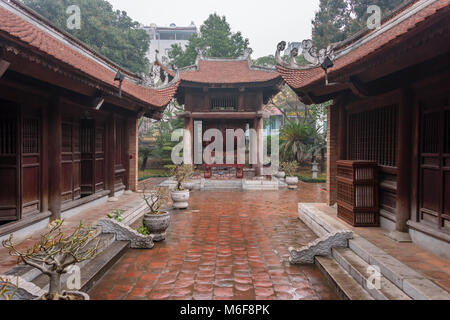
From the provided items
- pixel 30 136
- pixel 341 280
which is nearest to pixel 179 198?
pixel 30 136

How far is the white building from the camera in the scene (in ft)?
186

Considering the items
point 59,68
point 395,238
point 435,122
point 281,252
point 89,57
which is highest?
A: point 89,57

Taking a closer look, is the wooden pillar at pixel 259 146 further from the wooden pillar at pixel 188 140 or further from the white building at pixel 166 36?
the white building at pixel 166 36

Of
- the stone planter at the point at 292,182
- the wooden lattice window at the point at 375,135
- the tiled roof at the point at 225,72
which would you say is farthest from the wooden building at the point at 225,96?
the wooden lattice window at the point at 375,135

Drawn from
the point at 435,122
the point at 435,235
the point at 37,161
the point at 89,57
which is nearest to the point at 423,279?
the point at 435,235

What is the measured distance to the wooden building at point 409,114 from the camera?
3910mm

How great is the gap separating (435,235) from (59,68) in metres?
5.58

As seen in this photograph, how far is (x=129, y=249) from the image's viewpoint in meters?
5.64

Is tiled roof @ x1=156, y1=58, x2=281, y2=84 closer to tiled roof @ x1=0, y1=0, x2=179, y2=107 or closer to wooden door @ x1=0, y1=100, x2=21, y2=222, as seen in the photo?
tiled roof @ x1=0, y1=0, x2=179, y2=107

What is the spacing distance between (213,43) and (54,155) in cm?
2674

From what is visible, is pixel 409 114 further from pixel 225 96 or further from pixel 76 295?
pixel 225 96

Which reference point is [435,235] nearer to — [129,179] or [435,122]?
[435,122]

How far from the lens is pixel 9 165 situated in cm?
529

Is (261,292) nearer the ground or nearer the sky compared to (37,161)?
nearer the ground
